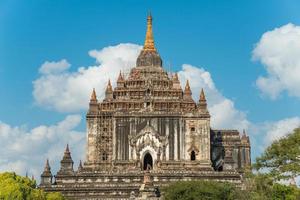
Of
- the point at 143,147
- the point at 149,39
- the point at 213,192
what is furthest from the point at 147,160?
the point at 213,192

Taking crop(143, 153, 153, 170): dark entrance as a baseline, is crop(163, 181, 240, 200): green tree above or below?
below

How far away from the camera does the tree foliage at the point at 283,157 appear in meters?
34.1

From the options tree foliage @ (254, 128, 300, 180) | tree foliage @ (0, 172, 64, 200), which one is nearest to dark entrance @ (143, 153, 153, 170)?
tree foliage @ (0, 172, 64, 200)

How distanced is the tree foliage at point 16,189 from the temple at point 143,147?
10061 mm

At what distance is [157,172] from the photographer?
6116 centimetres

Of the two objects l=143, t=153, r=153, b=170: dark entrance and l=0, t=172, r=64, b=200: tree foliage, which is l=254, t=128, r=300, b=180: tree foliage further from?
l=143, t=153, r=153, b=170: dark entrance

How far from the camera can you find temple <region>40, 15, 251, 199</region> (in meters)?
60.6

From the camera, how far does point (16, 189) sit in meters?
46.4

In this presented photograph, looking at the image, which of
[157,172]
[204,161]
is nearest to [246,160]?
[204,161]

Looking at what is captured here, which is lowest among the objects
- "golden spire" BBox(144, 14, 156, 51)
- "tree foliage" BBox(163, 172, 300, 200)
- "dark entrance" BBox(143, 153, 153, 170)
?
"tree foliage" BBox(163, 172, 300, 200)

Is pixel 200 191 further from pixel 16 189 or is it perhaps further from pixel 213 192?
pixel 16 189

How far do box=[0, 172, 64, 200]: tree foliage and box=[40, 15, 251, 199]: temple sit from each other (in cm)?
1006

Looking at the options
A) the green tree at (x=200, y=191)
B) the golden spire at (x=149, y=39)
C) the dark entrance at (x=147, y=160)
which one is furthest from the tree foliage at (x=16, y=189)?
the golden spire at (x=149, y=39)

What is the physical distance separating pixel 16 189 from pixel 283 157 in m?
20.5
